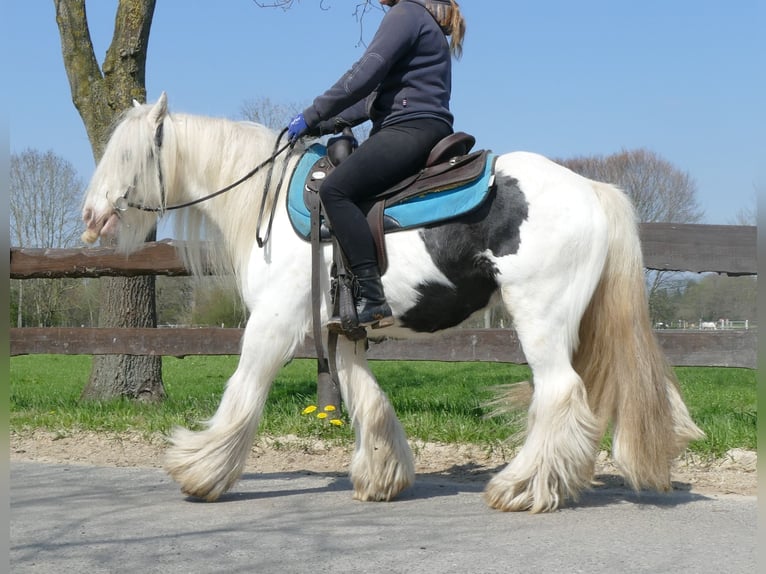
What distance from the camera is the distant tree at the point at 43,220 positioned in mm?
16500

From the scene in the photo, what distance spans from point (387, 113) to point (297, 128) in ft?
1.81

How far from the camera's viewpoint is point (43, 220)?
22719 mm

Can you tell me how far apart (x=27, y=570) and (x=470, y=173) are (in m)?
2.95

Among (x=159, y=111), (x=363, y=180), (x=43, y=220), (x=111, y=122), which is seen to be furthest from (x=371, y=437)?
(x=43, y=220)

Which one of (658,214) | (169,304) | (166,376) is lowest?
(166,376)

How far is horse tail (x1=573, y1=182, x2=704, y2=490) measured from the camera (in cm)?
454

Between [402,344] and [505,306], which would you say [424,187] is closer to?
[505,306]

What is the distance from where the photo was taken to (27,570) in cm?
348

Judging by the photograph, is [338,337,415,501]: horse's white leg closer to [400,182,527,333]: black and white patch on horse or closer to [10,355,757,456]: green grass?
[400,182,527,333]: black and white patch on horse

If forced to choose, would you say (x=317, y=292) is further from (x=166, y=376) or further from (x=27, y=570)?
(x=166, y=376)

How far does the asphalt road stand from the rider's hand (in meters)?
2.20

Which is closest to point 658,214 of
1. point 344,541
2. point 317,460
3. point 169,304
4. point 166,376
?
point 169,304

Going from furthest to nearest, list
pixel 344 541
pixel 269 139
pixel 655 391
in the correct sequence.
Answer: pixel 269 139, pixel 655 391, pixel 344 541

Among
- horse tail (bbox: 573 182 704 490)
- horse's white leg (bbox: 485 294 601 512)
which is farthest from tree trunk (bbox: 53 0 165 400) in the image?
horse tail (bbox: 573 182 704 490)
